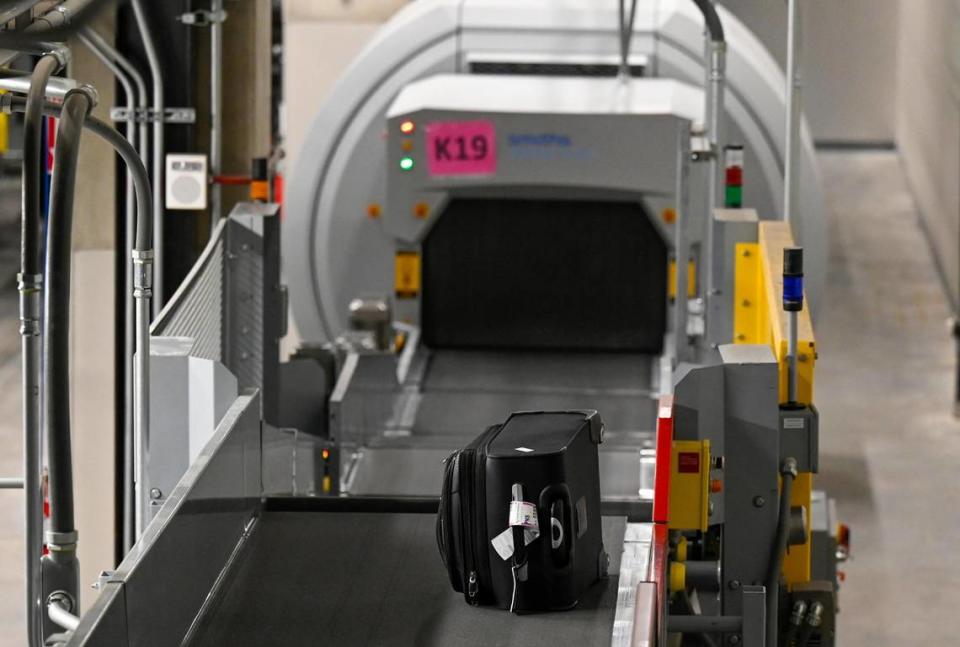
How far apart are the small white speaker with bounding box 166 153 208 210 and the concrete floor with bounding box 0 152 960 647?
9.78 feet

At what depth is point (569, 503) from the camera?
3.66 metres

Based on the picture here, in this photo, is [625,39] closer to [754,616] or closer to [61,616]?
[754,616]

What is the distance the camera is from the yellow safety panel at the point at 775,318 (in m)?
4.42

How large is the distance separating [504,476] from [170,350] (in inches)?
42.2

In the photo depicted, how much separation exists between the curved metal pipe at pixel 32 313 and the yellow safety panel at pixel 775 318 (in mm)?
2017

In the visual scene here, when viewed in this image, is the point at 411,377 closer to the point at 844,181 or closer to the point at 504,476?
the point at 504,476

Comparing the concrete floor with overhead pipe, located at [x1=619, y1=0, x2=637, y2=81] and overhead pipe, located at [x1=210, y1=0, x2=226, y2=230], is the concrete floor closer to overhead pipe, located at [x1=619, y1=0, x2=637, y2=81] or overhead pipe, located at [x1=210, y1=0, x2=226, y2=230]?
overhead pipe, located at [x1=619, y1=0, x2=637, y2=81]

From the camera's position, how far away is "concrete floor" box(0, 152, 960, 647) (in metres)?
8.38

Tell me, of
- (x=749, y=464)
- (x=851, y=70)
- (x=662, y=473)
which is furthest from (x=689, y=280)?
(x=851, y=70)

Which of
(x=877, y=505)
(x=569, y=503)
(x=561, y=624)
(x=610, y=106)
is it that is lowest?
(x=877, y=505)

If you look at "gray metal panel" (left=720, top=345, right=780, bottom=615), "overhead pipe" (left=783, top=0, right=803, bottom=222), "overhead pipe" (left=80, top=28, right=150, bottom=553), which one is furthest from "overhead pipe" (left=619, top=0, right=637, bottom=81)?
"gray metal panel" (left=720, top=345, right=780, bottom=615)

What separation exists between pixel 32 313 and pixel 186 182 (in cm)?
329

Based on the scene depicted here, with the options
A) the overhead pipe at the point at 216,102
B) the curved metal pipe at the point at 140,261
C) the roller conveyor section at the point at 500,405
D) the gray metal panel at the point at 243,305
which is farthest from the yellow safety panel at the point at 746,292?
the curved metal pipe at the point at 140,261

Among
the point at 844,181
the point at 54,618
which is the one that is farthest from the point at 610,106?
the point at 844,181
